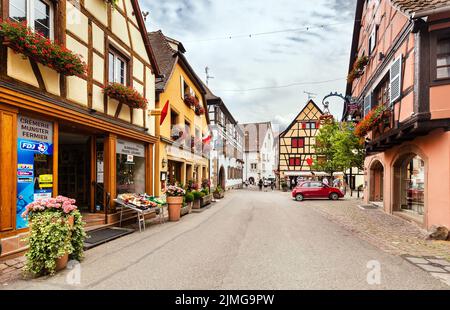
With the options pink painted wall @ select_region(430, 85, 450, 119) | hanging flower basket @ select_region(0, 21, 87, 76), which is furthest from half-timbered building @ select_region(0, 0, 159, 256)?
pink painted wall @ select_region(430, 85, 450, 119)

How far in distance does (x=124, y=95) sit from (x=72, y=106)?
211 centimetres

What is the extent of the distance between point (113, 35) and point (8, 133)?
5.00 m

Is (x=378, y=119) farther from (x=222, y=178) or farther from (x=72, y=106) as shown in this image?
(x=222, y=178)

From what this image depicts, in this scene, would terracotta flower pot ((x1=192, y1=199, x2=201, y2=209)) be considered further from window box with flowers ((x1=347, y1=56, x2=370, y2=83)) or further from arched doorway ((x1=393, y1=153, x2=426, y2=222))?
window box with flowers ((x1=347, y1=56, x2=370, y2=83))

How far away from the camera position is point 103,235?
737cm

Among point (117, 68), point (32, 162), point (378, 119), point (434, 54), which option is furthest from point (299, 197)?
point (32, 162)

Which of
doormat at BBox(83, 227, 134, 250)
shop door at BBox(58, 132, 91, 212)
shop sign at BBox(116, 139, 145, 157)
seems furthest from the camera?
shop door at BBox(58, 132, 91, 212)

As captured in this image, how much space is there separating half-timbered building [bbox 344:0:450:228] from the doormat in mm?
8524

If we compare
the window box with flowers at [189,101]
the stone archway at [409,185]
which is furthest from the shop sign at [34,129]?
the stone archway at [409,185]

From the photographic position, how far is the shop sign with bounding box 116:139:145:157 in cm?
940

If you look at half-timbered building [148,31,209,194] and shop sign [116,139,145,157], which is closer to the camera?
shop sign [116,139,145,157]

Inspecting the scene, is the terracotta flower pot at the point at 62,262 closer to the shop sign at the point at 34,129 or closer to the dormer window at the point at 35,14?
the shop sign at the point at 34,129

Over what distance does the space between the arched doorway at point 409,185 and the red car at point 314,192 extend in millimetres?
8938
